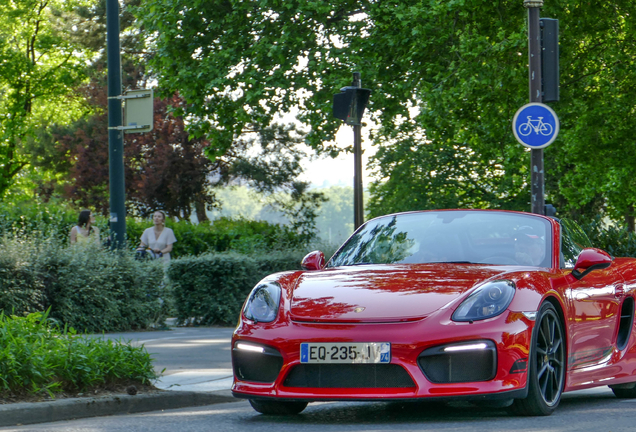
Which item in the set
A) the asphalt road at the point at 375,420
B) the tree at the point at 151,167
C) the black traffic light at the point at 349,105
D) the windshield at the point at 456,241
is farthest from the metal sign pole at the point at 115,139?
the tree at the point at 151,167

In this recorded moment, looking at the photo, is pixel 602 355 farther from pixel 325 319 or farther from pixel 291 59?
pixel 291 59

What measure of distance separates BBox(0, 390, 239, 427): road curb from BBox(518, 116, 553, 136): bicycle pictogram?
522 centimetres

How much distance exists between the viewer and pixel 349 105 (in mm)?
11398

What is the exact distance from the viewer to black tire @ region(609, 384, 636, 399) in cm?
704

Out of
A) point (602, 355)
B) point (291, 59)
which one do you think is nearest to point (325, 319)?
point (602, 355)

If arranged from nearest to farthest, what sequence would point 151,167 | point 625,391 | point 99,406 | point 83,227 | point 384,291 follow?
point 384,291 < point 99,406 < point 625,391 < point 83,227 < point 151,167

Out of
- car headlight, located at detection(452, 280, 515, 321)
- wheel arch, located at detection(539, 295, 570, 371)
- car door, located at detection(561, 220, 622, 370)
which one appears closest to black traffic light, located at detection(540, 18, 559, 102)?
car door, located at detection(561, 220, 622, 370)

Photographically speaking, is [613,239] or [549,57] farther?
[613,239]

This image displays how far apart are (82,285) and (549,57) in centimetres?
609

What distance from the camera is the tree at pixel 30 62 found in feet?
135

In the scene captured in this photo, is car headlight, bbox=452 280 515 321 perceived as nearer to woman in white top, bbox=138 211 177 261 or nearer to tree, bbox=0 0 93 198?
woman in white top, bbox=138 211 177 261

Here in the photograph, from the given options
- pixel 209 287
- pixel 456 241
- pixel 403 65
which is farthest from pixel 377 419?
pixel 403 65

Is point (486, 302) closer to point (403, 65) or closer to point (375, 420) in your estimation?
point (375, 420)

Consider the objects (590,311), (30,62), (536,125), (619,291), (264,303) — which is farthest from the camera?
(30,62)
